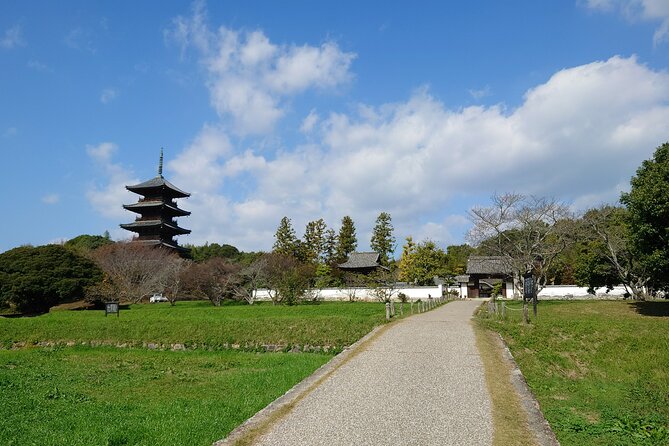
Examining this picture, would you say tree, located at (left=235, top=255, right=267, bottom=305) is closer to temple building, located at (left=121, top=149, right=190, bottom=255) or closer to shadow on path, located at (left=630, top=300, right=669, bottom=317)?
temple building, located at (left=121, top=149, right=190, bottom=255)

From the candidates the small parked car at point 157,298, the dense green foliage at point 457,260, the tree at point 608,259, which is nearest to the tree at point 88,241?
the small parked car at point 157,298

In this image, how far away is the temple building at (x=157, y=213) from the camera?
50.1 metres

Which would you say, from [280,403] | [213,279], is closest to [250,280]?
[213,279]

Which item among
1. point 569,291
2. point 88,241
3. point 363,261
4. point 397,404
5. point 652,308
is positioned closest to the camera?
point 397,404

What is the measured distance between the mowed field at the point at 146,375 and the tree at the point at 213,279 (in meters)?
15.8

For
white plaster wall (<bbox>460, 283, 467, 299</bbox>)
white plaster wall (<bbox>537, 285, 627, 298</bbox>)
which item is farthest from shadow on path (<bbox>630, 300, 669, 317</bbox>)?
white plaster wall (<bbox>460, 283, 467, 299</bbox>)

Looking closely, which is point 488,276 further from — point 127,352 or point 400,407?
point 400,407

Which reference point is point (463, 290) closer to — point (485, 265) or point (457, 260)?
point (485, 265)

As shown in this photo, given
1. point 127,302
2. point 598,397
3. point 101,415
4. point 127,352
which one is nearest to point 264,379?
point 101,415

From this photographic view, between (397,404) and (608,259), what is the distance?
27.8 metres

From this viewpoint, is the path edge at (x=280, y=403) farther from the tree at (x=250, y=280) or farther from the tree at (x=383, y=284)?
the tree at (x=250, y=280)

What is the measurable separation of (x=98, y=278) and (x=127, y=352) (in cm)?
1942

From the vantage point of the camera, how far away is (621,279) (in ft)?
95.8

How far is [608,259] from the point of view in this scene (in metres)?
29.1
